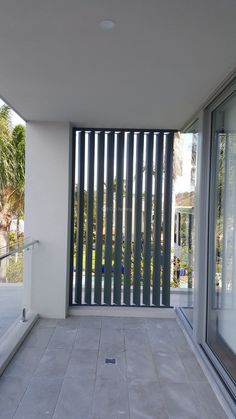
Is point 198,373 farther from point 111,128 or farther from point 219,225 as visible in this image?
point 111,128

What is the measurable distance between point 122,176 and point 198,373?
2.63m

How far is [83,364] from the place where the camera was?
3270mm

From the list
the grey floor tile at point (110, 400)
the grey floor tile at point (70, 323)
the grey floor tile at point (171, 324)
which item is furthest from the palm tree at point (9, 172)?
the grey floor tile at point (110, 400)

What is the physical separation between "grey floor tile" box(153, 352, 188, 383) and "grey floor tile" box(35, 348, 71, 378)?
2.79 feet

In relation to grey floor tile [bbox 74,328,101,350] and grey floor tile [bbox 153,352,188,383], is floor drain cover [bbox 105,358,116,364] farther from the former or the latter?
grey floor tile [bbox 153,352,188,383]

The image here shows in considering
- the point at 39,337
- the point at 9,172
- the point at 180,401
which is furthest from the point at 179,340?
the point at 9,172

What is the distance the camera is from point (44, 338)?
3881mm

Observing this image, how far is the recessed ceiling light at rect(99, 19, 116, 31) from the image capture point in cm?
206

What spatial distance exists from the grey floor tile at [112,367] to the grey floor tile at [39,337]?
657mm

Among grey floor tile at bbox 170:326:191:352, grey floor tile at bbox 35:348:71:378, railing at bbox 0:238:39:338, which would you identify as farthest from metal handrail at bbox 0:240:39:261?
grey floor tile at bbox 170:326:191:352

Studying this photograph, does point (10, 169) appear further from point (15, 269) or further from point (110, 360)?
point (110, 360)

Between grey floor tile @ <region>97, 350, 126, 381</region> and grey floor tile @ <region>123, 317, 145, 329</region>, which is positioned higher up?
grey floor tile @ <region>97, 350, 126, 381</region>

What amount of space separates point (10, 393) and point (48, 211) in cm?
232

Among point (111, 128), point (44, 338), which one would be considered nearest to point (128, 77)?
point (111, 128)
